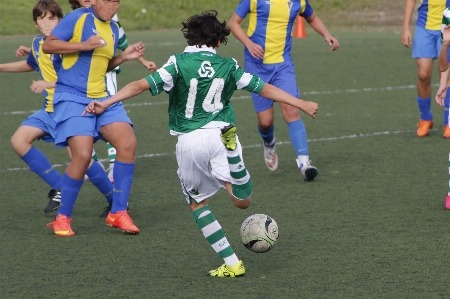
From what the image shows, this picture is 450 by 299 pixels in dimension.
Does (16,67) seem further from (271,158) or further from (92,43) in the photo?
(271,158)

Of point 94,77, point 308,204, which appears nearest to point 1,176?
point 94,77

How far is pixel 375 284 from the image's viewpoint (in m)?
5.02

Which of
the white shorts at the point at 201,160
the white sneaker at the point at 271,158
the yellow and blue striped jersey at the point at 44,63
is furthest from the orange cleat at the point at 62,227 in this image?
the white sneaker at the point at 271,158

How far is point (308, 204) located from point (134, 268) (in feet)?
7.12

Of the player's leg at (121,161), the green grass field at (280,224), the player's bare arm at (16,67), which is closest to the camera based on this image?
the green grass field at (280,224)

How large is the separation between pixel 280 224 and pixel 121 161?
51.8 inches

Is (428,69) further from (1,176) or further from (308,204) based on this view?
(1,176)

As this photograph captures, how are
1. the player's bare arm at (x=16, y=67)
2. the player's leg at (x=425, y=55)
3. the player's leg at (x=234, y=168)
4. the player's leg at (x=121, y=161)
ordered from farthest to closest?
the player's leg at (x=425, y=55), the player's bare arm at (x=16, y=67), the player's leg at (x=121, y=161), the player's leg at (x=234, y=168)

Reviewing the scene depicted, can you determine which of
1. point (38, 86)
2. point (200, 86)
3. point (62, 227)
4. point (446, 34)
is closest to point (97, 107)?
point (200, 86)

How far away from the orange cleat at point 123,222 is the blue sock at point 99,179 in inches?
21.0

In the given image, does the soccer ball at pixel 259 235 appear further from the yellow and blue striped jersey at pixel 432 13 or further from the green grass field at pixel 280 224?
the yellow and blue striped jersey at pixel 432 13

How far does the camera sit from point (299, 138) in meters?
8.28

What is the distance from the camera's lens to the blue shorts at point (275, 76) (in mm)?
8297

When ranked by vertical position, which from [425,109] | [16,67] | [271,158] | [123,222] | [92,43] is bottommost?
[425,109]
